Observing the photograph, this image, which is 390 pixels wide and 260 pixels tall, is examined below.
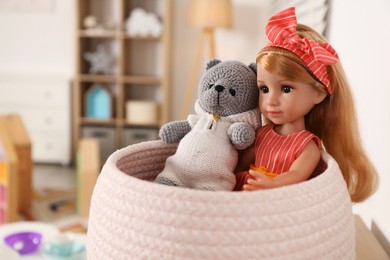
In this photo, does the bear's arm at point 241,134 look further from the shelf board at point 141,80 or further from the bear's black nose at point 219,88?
the shelf board at point 141,80

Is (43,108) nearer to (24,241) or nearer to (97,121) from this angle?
(97,121)

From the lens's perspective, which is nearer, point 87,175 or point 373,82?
point 373,82

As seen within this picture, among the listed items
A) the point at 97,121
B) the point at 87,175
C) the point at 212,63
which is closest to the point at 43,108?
the point at 97,121

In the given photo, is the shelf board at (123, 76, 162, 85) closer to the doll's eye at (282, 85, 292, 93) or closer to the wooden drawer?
the wooden drawer

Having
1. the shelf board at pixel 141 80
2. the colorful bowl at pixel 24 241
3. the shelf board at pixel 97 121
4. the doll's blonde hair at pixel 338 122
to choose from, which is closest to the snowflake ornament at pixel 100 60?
the shelf board at pixel 141 80

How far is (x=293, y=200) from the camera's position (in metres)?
0.45

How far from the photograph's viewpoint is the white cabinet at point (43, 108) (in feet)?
13.0

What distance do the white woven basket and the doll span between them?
0.10 meters

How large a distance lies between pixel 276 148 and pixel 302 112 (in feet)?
0.20

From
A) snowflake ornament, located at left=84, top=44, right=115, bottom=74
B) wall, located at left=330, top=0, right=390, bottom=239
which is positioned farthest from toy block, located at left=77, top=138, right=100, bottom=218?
wall, located at left=330, top=0, right=390, bottom=239

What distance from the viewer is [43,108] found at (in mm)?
3984

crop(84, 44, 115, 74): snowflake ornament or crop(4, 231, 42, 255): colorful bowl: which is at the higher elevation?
crop(84, 44, 115, 74): snowflake ornament

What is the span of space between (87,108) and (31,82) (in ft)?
1.59

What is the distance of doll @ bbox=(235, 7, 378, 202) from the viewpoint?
2.01 feet
